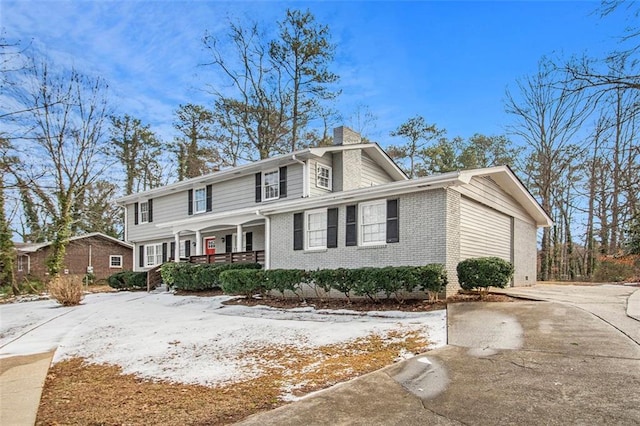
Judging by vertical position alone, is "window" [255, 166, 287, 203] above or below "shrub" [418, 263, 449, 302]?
above

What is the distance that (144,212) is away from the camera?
85.4 feet

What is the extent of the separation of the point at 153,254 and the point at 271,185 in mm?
10694

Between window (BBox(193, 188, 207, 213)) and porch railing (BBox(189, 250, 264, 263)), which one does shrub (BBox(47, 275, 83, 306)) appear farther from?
window (BBox(193, 188, 207, 213))

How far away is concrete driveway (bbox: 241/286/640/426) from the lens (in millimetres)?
4004

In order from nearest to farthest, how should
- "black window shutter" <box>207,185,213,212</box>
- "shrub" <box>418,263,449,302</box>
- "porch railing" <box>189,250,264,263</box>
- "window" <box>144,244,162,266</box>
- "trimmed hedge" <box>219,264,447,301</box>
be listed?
"shrub" <box>418,263,449,302</box> → "trimmed hedge" <box>219,264,447,301</box> → "porch railing" <box>189,250,264,263</box> → "black window shutter" <box>207,185,213,212</box> → "window" <box>144,244,162,266</box>

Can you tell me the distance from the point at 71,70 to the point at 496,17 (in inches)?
734

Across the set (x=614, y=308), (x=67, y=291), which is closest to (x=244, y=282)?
(x=67, y=291)

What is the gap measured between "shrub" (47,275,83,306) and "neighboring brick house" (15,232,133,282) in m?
14.0

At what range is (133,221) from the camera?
26.7 m

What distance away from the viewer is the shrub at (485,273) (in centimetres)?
1102

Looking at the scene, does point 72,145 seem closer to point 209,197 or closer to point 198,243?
point 209,197

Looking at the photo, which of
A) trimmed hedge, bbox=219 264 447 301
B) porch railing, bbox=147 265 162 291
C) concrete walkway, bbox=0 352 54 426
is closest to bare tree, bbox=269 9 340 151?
porch railing, bbox=147 265 162 291

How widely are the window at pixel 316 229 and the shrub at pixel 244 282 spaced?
2070 mm

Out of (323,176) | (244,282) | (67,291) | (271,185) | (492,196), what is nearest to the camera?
(244,282)
